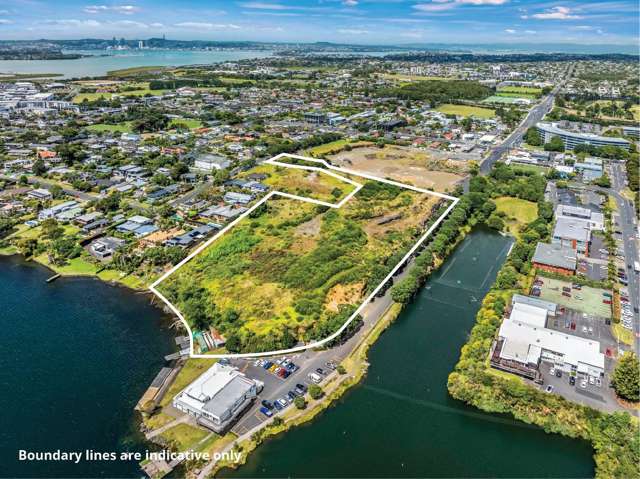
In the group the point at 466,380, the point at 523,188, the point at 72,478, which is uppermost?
the point at 523,188

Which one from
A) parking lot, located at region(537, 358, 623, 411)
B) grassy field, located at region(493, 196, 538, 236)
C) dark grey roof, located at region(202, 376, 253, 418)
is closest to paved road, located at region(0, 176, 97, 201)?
dark grey roof, located at region(202, 376, 253, 418)

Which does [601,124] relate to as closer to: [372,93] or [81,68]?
[372,93]

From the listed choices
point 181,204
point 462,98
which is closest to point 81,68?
point 462,98

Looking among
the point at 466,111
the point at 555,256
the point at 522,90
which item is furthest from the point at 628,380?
the point at 522,90

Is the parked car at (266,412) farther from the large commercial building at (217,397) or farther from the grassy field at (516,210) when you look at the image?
the grassy field at (516,210)

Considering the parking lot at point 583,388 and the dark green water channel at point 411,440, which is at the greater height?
the parking lot at point 583,388

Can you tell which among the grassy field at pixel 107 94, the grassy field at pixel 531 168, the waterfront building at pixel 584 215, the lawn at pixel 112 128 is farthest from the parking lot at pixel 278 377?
the grassy field at pixel 107 94

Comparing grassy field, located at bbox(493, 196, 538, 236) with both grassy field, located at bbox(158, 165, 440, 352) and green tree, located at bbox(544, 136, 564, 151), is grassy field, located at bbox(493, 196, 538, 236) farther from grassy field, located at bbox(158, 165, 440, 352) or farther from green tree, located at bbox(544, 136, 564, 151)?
green tree, located at bbox(544, 136, 564, 151)
